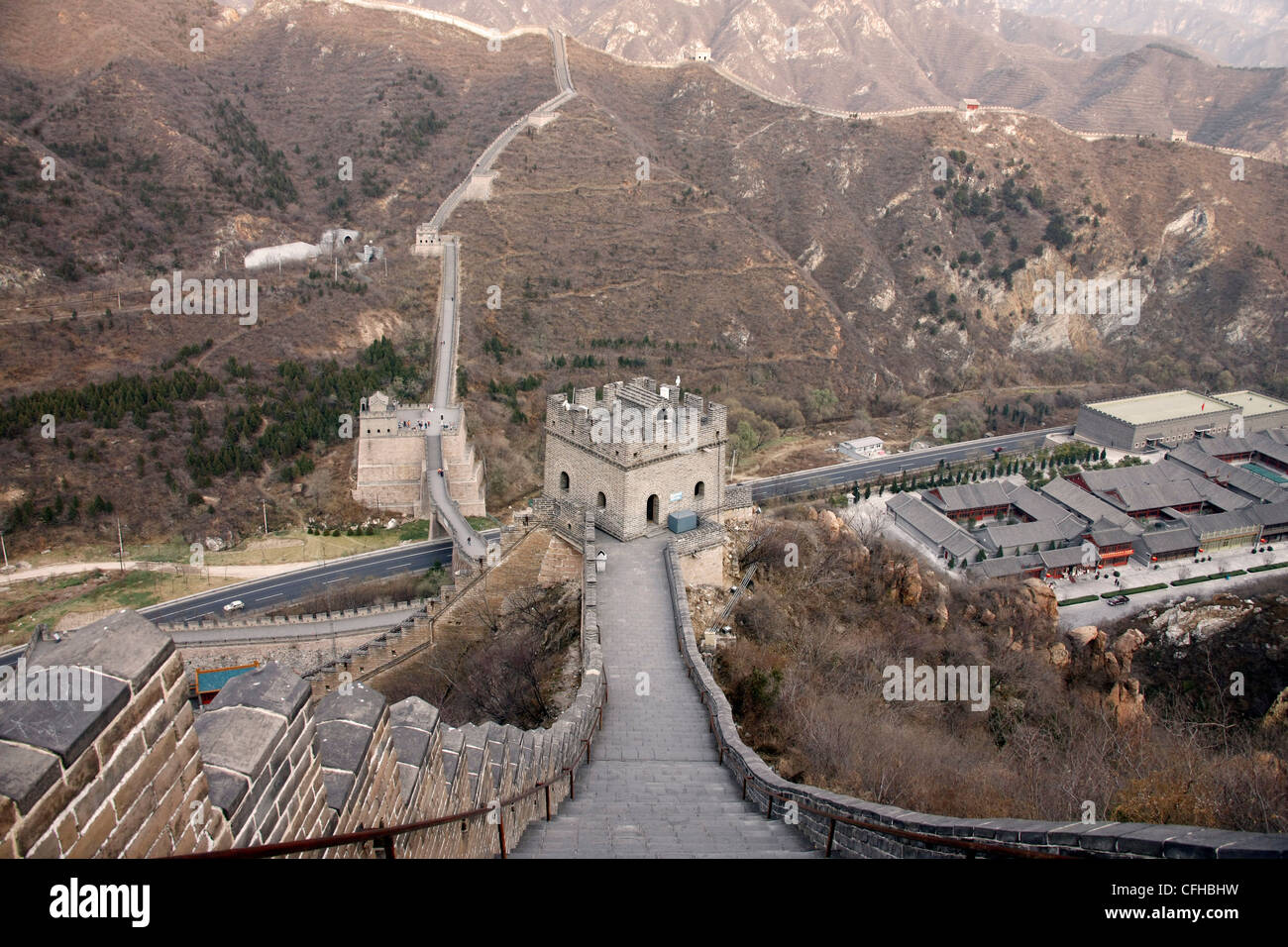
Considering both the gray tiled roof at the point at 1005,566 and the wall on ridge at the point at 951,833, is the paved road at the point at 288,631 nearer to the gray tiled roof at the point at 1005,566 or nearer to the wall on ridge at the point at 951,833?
the wall on ridge at the point at 951,833

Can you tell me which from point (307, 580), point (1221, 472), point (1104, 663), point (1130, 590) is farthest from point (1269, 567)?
point (307, 580)

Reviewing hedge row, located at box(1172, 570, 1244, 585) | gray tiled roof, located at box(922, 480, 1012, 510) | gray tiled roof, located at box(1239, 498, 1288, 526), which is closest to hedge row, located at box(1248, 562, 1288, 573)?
hedge row, located at box(1172, 570, 1244, 585)

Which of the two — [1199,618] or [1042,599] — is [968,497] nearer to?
[1042,599]

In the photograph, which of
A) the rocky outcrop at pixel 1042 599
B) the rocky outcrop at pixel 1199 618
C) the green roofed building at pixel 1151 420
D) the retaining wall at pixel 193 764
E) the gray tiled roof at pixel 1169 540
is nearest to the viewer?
the retaining wall at pixel 193 764

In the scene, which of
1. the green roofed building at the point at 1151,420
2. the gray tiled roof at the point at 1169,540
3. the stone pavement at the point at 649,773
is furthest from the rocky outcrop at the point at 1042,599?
the green roofed building at the point at 1151,420

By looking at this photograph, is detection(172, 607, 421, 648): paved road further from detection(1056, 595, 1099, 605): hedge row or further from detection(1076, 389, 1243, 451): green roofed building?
detection(1076, 389, 1243, 451): green roofed building

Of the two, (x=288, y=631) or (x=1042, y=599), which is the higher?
(x=288, y=631)
